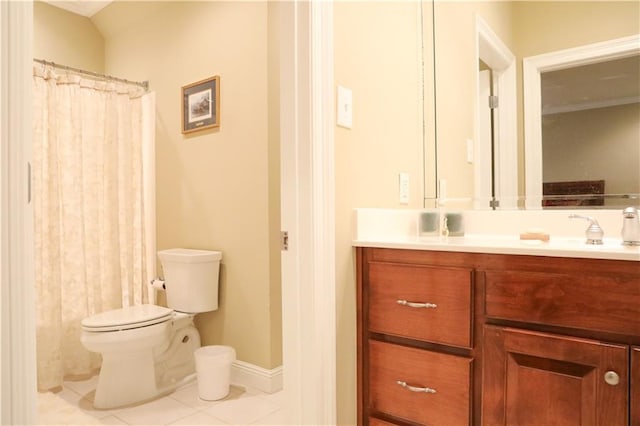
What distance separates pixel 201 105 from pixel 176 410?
1814mm

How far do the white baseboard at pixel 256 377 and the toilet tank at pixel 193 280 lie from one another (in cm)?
39

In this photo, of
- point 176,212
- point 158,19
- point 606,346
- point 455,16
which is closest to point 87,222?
point 176,212

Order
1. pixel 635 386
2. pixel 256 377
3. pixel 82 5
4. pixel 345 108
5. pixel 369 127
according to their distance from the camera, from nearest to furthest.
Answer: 1. pixel 635 386
2. pixel 345 108
3. pixel 369 127
4. pixel 256 377
5. pixel 82 5

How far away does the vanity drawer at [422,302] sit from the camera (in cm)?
118

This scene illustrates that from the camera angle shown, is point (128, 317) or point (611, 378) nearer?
point (611, 378)

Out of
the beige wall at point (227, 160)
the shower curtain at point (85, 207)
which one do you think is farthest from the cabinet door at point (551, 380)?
the shower curtain at point (85, 207)

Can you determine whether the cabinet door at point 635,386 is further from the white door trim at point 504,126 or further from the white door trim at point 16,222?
the white door trim at point 16,222

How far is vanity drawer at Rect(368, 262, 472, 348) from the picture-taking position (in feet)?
3.88

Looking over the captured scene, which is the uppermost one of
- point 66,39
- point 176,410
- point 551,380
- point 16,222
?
point 66,39

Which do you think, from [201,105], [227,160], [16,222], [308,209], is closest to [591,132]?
[308,209]

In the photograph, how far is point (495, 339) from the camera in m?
1.13

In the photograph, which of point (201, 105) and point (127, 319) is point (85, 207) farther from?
point (201, 105)

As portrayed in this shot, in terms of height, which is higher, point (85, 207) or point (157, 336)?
point (85, 207)

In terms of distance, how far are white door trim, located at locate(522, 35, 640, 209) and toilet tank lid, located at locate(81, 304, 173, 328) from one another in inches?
75.5
